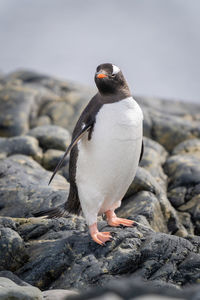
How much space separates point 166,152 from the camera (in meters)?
11.4

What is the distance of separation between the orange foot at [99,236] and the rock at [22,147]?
4486mm

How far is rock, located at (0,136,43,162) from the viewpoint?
9758 mm

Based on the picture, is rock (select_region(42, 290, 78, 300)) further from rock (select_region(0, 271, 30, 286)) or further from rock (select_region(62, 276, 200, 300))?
rock (select_region(62, 276, 200, 300))

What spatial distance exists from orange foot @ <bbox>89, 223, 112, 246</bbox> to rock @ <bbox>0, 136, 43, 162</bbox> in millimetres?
4486

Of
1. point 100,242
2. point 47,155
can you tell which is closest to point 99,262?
point 100,242

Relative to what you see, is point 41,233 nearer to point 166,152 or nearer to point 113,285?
point 113,285

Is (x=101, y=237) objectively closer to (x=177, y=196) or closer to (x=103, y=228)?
(x=103, y=228)

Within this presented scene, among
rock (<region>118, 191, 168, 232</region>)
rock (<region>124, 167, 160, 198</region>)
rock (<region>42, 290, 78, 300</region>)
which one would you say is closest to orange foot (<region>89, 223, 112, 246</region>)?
rock (<region>42, 290, 78, 300</region>)

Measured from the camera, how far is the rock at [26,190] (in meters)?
7.00

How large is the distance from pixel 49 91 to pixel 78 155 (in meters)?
Result: 10.7

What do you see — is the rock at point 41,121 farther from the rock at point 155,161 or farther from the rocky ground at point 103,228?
the rock at point 155,161

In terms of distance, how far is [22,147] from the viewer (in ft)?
32.3

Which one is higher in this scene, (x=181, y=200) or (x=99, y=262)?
(x=99, y=262)

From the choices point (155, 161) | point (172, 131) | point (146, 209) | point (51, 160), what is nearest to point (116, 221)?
point (146, 209)
